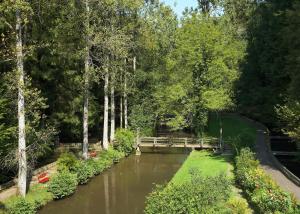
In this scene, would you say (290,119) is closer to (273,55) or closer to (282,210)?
(282,210)

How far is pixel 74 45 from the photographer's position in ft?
118

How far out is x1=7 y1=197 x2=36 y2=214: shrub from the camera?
22.9 m

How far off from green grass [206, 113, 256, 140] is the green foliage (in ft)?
60.8

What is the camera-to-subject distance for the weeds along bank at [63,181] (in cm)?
2345

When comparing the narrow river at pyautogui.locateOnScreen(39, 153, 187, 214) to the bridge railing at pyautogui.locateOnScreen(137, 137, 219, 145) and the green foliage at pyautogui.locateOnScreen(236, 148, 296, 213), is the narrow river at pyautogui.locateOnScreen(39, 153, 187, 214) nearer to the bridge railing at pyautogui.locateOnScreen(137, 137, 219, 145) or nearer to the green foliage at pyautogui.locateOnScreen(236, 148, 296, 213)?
the bridge railing at pyautogui.locateOnScreen(137, 137, 219, 145)

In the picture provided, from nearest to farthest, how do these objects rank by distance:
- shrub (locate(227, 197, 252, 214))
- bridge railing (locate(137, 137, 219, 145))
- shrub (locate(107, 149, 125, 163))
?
1. shrub (locate(227, 197, 252, 214))
2. shrub (locate(107, 149, 125, 163))
3. bridge railing (locate(137, 137, 219, 145))

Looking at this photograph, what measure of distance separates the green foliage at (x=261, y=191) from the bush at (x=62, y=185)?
11385mm

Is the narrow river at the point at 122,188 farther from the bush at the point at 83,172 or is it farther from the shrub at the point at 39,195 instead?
the bush at the point at 83,172

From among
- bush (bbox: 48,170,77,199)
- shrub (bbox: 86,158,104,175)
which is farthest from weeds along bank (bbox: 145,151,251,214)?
shrub (bbox: 86,158,104,175)

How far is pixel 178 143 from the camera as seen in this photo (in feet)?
143

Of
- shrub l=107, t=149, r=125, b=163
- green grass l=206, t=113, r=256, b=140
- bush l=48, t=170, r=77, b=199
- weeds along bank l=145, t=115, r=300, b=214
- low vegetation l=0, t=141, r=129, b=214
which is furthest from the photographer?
green grass l=206, t=113, r=256, b=140

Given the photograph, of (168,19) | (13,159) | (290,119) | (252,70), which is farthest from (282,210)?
(168,19)

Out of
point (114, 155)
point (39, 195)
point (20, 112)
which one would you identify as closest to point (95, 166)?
point (114, 155)

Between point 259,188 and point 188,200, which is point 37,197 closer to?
point 188,200
